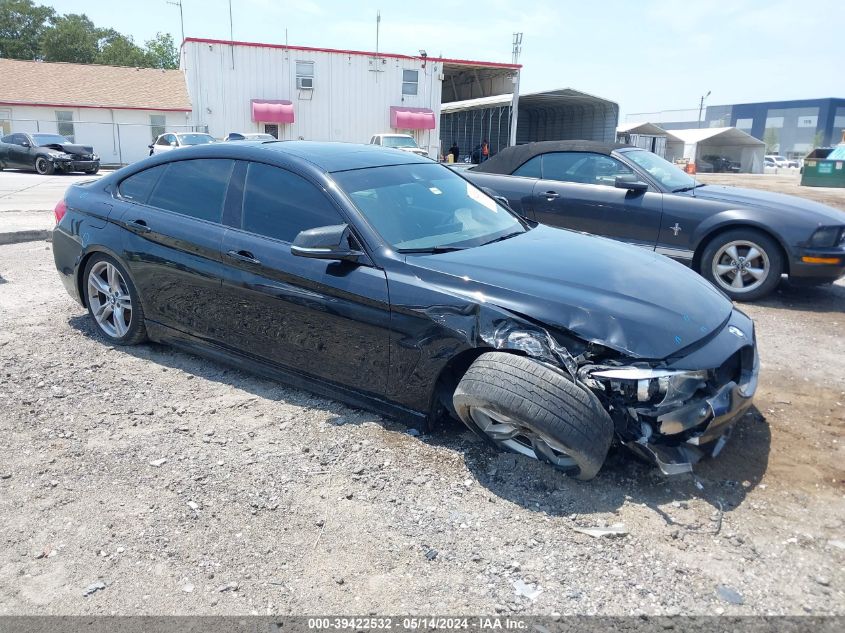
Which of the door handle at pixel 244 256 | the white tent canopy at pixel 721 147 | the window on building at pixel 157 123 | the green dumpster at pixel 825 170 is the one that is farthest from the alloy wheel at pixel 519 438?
the white tent canopy at pixel 721 147

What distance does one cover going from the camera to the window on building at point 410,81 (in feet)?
111

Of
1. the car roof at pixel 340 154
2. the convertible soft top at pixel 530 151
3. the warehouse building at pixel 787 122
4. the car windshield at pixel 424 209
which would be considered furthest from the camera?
the warehouse building at pixel 787 122

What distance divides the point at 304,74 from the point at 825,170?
24663 mm

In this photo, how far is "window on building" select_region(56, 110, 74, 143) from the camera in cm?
3281

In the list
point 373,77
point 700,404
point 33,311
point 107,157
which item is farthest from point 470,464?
point 107,157

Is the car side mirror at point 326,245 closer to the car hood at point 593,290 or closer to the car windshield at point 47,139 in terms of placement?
the car hood at point 593,290

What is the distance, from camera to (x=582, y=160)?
26.1ft

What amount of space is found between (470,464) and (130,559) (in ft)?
5.32

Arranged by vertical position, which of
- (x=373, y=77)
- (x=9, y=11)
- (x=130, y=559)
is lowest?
(x=130, y=559)

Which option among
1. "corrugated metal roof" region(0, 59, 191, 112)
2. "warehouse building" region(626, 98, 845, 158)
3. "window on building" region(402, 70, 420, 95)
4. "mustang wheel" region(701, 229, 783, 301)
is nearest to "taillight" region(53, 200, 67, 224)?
"mustang wheel" region(701, 229, 783, 301)

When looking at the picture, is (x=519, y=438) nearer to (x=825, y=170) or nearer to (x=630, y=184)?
(x=630, y=184)

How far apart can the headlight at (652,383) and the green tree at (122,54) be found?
7047 cm

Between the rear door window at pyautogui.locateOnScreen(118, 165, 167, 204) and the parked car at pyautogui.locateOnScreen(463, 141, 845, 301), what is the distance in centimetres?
366

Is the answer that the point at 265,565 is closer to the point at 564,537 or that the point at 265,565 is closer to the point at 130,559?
the point at 130,559
